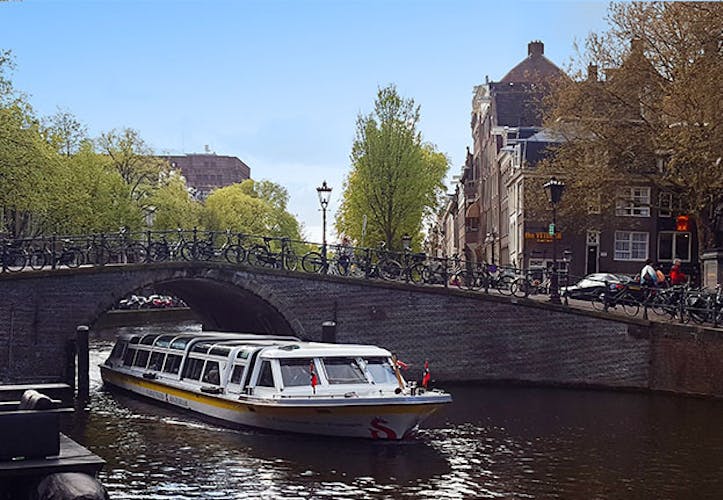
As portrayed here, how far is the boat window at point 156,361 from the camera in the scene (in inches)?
1075

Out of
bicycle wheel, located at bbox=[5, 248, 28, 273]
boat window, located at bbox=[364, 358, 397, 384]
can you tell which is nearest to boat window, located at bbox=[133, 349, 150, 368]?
bicycle wheel, located at bbox=[5, 248, 28, 273]

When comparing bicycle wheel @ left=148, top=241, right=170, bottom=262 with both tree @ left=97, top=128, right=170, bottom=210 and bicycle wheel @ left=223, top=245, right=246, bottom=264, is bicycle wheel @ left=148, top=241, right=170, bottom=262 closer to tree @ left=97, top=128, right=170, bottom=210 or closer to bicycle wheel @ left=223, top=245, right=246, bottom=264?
bicycle wheel @ left=223, top=245, right=246, bottom=264

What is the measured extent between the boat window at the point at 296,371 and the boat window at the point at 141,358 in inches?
320

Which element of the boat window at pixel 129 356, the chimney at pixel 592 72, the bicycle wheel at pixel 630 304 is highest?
the chimney at pixel 592 72

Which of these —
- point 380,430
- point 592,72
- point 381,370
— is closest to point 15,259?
point 381,370

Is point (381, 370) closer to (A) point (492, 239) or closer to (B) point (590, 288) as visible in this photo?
(B) point (590, 288)

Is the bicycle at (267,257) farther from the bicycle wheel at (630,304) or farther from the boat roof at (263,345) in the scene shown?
the bicycle wheel at (630,304)

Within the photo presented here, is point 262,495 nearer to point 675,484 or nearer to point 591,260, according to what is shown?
point 675,484

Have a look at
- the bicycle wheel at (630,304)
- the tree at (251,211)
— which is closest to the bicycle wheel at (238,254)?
the bicycle wheel at (630,304)

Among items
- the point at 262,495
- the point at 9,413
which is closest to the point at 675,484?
the point at 262,495

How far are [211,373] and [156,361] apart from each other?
413 cm

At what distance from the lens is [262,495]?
1567 cm

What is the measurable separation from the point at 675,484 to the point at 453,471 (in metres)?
3.61

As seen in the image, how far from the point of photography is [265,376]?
21484mm
